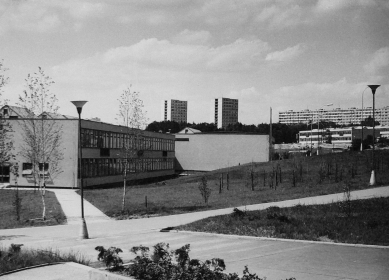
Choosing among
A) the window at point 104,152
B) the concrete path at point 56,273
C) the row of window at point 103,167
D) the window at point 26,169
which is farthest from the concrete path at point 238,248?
the window at point 104,152

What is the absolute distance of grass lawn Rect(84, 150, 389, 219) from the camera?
956 inches

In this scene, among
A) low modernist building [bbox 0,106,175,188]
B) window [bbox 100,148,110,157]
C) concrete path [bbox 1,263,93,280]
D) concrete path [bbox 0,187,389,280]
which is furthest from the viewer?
window [bbox 100,148,110,157]

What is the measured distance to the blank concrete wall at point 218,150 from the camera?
240ft

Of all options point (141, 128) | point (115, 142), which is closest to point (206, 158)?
point (115, 142)

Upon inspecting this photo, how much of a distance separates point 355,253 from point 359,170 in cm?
3052

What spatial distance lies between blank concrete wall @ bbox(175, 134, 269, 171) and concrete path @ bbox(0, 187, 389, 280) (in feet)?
181

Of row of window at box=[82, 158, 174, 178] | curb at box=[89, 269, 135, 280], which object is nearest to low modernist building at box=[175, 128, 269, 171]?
row of window at box=[82, 158, 174, 178]

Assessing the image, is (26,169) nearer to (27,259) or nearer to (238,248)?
(27,259)

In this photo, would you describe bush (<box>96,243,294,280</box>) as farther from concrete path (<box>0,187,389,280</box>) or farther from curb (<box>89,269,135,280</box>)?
concrete path (<box>0,187,389,280</box>)

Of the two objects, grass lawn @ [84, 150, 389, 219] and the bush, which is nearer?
the bush

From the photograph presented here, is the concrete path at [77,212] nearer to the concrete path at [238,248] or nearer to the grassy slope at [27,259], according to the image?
the concrete path at [238,248]

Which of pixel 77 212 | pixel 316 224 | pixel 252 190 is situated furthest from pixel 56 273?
pixel 252 190

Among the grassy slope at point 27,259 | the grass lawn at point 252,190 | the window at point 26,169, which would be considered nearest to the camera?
the grassy slope at point 27,259

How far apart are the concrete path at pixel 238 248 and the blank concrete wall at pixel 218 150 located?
55057 millimetres
